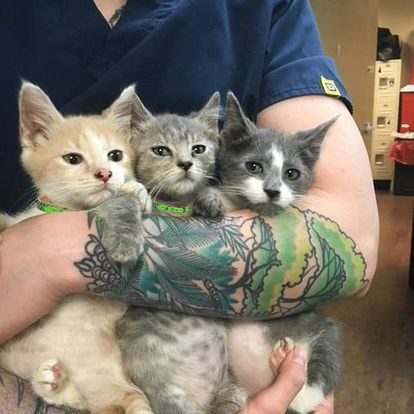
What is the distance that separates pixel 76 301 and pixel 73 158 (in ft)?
1.01

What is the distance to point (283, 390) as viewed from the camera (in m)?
0.92

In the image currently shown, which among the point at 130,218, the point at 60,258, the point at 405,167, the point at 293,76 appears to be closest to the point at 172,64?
the point at 293,76

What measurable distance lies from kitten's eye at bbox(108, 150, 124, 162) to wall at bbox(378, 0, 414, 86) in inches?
236

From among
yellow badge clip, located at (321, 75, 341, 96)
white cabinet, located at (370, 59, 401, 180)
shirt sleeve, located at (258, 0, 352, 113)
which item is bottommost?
white cabinet, located at (370, 59, 401, 180)

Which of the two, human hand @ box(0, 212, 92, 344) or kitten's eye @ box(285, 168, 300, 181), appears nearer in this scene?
human hand @ box(0, 212, 92, 344)

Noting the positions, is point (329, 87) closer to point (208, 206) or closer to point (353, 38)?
point (208, 206)

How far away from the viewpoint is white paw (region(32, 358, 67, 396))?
2.90ft

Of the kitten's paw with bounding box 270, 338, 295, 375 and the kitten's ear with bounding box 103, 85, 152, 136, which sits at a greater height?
the kitten's ear with bounding box 103, 85, 152, 136

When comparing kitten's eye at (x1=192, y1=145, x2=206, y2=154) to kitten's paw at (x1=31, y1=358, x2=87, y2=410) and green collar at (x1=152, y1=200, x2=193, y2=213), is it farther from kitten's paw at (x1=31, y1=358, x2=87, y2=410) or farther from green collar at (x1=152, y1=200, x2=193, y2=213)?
kitten's paw at (x1=31, y1=358, x2=87, y2=410)

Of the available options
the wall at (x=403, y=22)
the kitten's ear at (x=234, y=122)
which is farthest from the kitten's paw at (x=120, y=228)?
the wall at (x=403, y=22)

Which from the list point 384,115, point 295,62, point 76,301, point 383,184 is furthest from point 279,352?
point 384,115

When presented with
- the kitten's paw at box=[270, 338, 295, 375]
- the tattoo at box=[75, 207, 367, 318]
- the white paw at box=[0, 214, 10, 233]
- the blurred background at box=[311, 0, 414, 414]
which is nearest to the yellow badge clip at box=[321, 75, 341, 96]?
the tattoo at box=[75, 207, 367, 318]

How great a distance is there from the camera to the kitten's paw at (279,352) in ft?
3.30

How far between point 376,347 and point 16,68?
2.33 meters
